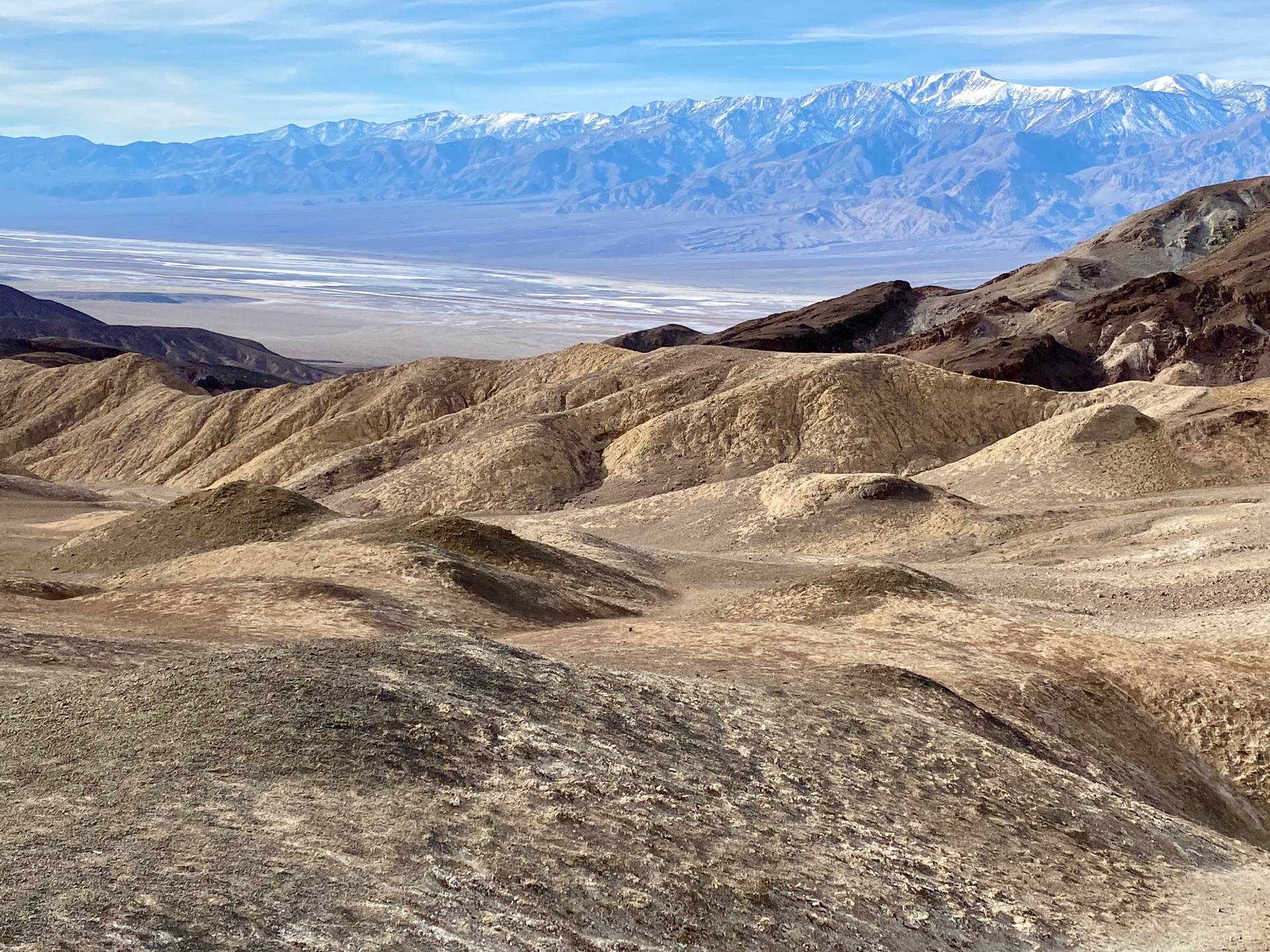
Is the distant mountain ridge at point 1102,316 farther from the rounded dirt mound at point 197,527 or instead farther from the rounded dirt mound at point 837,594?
the rounded dirt mound at point 197,527

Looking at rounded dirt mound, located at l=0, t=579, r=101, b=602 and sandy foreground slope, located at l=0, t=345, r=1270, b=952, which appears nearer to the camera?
sandy foreground slope, located at l=0, t=345, r=1270, b=952

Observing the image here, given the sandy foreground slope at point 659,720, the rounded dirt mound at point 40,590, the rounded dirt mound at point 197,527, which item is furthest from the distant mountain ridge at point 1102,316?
the rounded dirt mound at point 40,590

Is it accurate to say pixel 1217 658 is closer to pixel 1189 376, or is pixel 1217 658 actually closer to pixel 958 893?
pixel 958 893

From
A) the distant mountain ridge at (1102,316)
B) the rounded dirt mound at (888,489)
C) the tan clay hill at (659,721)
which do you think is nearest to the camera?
the tan clay hill at (659,721)

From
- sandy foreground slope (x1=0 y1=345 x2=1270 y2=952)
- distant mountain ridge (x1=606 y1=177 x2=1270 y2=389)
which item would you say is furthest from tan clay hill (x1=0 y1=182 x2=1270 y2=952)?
distant mountain ridge (x1=606 y1=177 x2=1270 y2=389)

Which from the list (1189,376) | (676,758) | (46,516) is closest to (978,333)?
(1189,376)

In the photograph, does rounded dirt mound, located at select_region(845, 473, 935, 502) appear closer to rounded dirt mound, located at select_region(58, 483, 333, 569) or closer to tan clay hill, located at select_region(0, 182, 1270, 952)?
tan clay hill, located at select_region(0, 182, 1270, 952)

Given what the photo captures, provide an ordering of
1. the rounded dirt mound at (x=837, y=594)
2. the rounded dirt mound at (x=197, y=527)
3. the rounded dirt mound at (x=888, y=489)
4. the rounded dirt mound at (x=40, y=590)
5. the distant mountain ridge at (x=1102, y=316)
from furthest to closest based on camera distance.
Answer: the distant mountain ridge at (x=1102, y=316)
the rounded dirt mound at (x=888, y=489)
the rounded dirt mound at (x=197, y=527)
the rounded dirt mound at (x=837, y=594)
the rounded dirt mound at (x=40, y=590)
